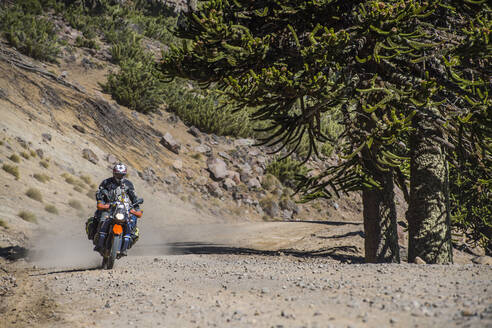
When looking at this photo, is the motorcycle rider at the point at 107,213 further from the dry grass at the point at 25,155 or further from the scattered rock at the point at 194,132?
the scattered rock at the point at 194,132

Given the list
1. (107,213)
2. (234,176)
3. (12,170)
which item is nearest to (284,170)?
(234,176)

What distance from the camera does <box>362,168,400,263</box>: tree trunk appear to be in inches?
340

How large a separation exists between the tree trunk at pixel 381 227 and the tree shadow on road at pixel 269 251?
2.32 metres

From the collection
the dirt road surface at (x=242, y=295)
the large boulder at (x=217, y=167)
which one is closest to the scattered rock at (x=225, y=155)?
the large boulder at (x=217, y=167)

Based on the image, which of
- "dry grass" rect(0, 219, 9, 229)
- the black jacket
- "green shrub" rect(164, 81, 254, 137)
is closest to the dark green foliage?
the black jacket

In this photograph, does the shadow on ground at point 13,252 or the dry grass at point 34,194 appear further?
the dry grass at point 34,194

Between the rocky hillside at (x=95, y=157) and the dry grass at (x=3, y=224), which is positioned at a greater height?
the rocky hillside at (x=95, y=157)

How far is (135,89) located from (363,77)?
705 inches

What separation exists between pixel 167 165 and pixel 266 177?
5664 millimetres

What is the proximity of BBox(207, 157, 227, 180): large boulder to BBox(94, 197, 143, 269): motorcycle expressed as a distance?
540 inches

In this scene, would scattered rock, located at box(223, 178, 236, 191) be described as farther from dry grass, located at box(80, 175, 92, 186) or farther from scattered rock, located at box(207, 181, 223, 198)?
dry grass, located at box(80, 175, 92, 186)

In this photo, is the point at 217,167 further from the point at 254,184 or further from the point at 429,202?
the point at 429,202

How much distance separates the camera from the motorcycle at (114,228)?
740cm

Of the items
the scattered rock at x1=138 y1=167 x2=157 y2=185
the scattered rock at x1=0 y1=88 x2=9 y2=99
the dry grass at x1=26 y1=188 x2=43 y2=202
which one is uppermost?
the scattered rock at x1=0 y1=88 x2=9 y2=99
